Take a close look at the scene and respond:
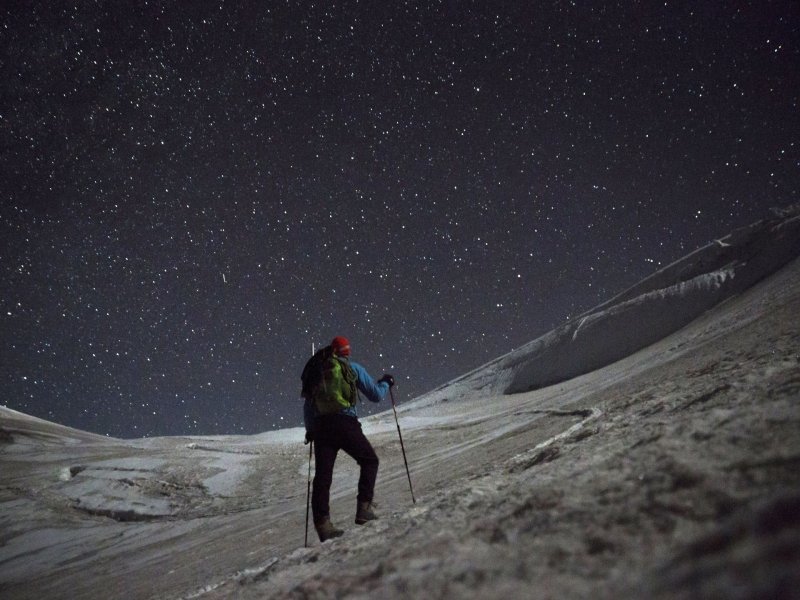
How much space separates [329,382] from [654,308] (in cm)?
4104

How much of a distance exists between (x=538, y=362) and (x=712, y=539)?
44.8m

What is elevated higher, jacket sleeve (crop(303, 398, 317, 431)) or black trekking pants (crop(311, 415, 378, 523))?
jacket sleeve (crop(303, 398, 317, 431))

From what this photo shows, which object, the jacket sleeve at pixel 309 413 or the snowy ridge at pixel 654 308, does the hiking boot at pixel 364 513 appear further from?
the snowy ridge at pixel 654 308

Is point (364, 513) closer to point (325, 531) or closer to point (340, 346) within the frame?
point (325, 531)

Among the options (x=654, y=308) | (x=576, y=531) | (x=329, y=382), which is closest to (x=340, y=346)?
(x=329, y=382)

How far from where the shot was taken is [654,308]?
37.8m

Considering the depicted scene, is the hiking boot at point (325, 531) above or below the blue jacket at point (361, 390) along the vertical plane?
below

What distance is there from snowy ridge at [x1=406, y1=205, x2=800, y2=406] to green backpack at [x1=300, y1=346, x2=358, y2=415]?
36626 millimetres

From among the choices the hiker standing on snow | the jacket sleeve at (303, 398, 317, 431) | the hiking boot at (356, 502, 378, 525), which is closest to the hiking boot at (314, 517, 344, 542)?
the hiker standing on snow

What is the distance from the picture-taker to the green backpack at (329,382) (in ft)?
14.0

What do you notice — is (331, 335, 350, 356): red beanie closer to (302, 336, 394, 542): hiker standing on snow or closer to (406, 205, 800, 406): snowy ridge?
(302, 336, 394, 542): hiker standing on snow

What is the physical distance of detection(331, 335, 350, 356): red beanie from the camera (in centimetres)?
451

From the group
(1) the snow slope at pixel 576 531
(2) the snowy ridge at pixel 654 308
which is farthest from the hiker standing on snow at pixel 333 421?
(2) the snowy ridge at pixel 654 308

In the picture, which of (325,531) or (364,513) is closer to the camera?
(325,531)
